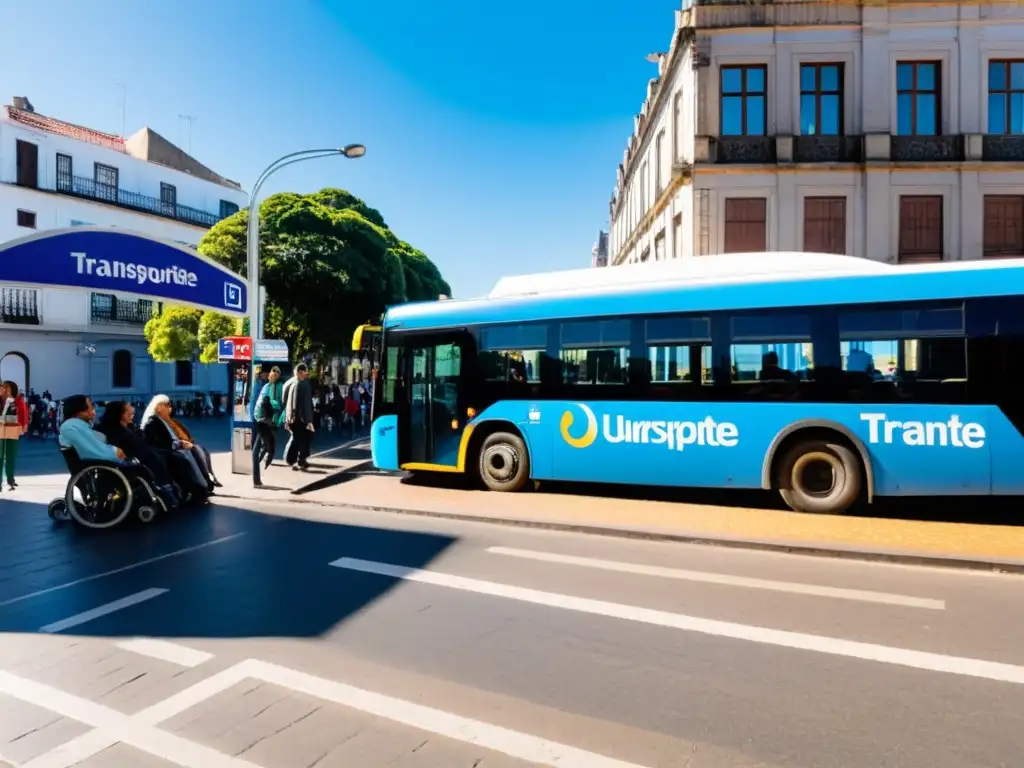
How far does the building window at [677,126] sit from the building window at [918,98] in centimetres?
571

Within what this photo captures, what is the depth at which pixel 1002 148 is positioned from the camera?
1912 cm

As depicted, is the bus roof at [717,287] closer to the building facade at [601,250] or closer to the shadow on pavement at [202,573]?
the shadow on pavement at [202,573]

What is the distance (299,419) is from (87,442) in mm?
5071

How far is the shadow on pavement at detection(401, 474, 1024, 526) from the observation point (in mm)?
9016

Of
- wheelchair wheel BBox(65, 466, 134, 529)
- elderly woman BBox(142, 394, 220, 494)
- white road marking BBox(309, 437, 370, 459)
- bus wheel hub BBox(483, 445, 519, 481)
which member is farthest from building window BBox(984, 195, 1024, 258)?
wheelchair wheel BBox(65, 466, 134, 529)

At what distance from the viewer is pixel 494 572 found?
6.52 metres

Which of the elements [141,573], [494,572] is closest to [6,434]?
[141,573]

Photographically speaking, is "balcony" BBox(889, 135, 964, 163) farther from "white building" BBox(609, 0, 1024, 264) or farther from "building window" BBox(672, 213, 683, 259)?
"building window" BBox(672, 213, 683, 259)

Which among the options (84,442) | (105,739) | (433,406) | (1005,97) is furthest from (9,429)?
(1005,97)

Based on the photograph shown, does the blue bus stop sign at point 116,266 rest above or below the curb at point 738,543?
above

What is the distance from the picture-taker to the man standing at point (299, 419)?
1352 cm

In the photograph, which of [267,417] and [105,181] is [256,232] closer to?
[267,417]

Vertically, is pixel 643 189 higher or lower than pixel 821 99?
higher

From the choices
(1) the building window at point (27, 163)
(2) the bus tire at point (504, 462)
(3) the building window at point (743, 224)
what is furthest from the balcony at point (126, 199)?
(2) the bus tire at point (504, 462)
